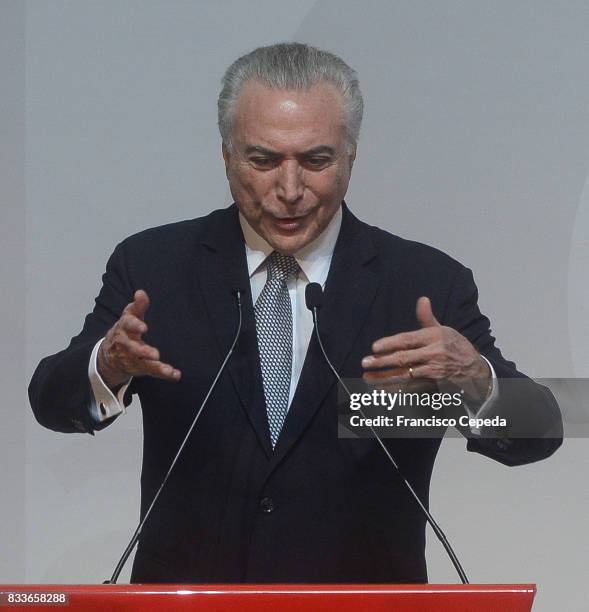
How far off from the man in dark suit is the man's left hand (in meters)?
0.18

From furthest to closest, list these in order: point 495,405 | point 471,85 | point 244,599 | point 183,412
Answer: point 471,85 < point 183,412 < point 495,405 < point 244,599

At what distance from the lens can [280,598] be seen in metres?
1.31

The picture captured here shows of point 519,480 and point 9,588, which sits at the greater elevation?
point 519,480

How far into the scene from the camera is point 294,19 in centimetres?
228

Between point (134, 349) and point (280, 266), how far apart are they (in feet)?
1.61

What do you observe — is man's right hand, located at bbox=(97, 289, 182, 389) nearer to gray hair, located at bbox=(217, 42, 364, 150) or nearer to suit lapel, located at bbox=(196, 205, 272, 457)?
suit lapel, located at bbox=(196, 205, 272, 457)

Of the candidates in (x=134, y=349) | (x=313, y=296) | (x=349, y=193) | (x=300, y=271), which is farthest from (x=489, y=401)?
(x=349, y=193)

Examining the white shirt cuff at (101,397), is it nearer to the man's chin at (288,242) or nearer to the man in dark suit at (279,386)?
the man in dark suit at (279,386)

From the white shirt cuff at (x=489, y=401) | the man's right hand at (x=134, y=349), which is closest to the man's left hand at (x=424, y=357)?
the white shirt cuff at (x=489, y=401)

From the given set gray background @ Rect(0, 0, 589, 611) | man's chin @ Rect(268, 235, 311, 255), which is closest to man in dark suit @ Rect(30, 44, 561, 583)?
man's chin @ Rect(268, 235, 311, 255)

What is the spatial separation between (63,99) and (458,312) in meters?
0.99

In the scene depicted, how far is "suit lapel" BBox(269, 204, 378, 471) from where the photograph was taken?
1.79 metres

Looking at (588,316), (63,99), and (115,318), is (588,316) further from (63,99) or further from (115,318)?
(63,99)

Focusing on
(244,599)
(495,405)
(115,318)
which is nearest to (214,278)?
(115,318)
